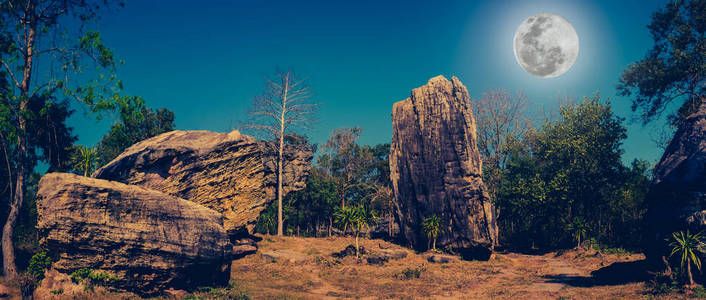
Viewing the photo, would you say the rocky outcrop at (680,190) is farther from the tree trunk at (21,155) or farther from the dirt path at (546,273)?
the tree trunk at (21,155)

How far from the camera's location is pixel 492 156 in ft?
148

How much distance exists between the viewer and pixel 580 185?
3553cm

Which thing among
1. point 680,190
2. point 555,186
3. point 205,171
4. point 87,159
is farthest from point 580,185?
point 87,159

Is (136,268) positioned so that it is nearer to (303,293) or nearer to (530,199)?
(303,293)

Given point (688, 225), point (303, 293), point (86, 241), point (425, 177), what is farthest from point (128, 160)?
point (688, 225)

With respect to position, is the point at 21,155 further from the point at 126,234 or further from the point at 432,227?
the point at 432,227

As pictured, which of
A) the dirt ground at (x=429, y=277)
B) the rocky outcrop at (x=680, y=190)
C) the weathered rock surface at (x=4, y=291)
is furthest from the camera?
the dirt ground at (x=429, y=277)

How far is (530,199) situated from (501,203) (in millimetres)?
3379

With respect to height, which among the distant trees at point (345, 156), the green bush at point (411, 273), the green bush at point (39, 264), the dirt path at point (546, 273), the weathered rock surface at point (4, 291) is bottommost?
the dirt path at point (546, 273)

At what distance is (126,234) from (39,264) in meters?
3.28

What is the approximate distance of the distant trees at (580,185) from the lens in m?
34.1

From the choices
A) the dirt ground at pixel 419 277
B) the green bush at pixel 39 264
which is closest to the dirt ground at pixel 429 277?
the dirt ground at pixel 419 277

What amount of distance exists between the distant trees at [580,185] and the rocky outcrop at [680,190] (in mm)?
16332

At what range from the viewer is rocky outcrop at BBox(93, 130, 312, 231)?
20.2 m
